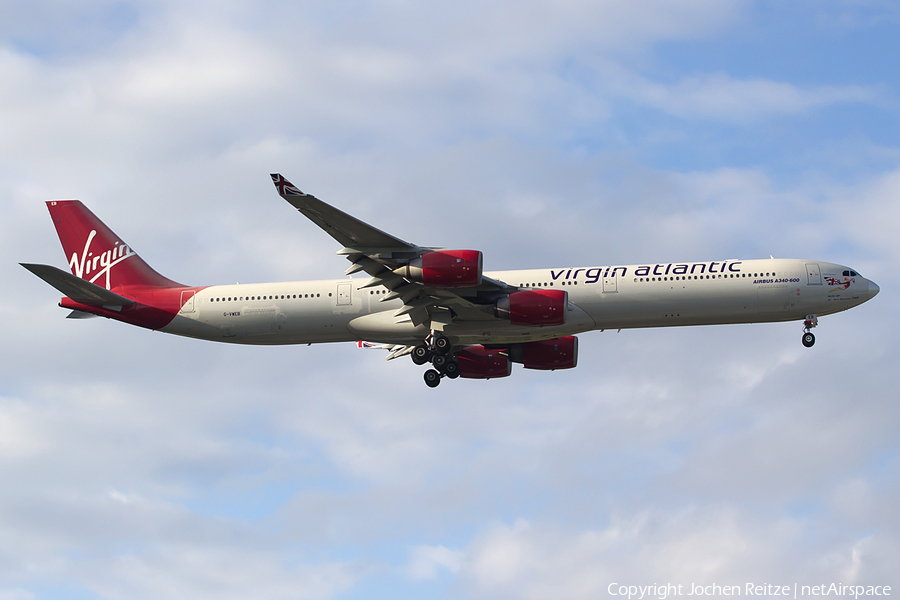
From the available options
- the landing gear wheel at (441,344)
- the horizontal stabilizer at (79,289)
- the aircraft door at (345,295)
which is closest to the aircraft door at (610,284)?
the landing gear wheel at (441,344)

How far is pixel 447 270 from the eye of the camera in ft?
146

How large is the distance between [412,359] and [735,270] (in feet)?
53.2

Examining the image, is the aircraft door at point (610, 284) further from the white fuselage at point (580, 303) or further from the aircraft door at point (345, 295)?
the aircraft door at point (345, 295)

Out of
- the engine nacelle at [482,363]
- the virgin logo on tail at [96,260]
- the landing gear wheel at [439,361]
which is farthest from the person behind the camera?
the engine nacelle at [482,363]

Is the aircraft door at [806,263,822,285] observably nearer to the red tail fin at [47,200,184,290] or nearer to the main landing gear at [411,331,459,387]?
the main landing gear at [411,331,459,387]

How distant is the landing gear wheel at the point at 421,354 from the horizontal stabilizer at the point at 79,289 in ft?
48.8

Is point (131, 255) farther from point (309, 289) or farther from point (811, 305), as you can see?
point (811, 305)

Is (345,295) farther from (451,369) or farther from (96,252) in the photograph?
(96,252)

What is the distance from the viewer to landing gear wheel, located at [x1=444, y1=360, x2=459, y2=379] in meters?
50.9

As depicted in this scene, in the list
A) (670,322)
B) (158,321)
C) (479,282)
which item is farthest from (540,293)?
(158,321)

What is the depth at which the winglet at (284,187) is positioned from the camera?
39.8 metres

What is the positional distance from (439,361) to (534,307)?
21.1ft

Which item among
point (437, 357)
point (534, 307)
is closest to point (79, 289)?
point (437, 357)

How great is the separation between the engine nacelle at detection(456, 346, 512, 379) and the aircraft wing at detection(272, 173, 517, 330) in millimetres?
7005
